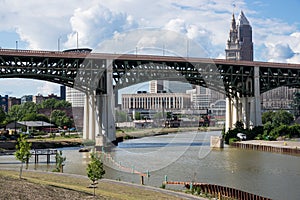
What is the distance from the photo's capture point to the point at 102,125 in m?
87.2

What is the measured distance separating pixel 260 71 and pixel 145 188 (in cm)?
7535

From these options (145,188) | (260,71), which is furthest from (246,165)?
(260,71)

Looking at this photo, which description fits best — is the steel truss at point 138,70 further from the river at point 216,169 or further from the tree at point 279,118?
the tree at point 279,118

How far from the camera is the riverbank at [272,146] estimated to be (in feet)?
248

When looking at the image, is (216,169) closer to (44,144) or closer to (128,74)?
(128,74)

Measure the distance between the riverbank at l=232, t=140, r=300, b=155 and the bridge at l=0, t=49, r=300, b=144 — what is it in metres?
14.3

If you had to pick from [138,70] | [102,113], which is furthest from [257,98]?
[102,113]

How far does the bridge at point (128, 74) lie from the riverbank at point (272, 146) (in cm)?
1426

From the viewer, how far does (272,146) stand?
→ 8050 centimetres

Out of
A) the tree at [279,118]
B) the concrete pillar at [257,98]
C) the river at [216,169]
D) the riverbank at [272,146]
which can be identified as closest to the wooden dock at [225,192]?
the river at [216,169]

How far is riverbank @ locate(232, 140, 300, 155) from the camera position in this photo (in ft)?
248

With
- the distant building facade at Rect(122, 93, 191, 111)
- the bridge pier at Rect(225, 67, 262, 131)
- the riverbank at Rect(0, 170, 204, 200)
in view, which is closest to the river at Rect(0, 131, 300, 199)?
the riverbank at Rect(0, 170, 204, 200)

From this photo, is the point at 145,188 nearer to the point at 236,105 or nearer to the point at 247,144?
the point at 247,144

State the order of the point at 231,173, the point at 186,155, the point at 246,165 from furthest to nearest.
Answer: the point at 186,155 → the point at 246,165 → the point at 231,173
